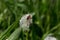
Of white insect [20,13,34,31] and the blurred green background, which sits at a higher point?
white insect [20,13,34,31]

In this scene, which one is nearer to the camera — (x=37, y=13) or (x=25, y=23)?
(x=25, y=23)

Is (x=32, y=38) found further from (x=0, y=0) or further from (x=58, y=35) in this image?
(x=0, y=0)

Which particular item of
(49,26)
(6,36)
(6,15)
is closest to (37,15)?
(49,26)

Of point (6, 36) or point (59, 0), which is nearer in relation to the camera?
point (6, 36)

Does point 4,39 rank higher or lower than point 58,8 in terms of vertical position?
higher

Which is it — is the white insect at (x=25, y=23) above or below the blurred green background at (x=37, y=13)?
above

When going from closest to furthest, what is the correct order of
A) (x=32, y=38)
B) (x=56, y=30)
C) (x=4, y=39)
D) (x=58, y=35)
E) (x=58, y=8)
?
1. (x=4, y=39)
2. (x=32, y=38)
3. (x=58, y=35)
4. (x=56, y=30)
5. (x=58, y=8)

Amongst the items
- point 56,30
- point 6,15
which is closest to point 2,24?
point 6,15

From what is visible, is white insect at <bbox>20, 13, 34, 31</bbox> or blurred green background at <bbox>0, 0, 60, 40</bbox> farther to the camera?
blurred green background at <bbox>0, 0, 60, 40</bbox>

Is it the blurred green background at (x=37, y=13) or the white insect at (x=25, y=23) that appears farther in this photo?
the blurred green background at (x=37, y=13)

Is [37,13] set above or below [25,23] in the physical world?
below

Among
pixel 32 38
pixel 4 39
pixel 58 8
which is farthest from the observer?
pixel 58 8
